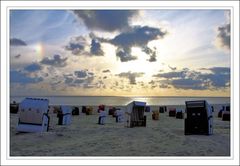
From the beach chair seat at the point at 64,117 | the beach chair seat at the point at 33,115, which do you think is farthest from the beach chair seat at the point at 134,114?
A: the beach chair seat at the point at 33,115

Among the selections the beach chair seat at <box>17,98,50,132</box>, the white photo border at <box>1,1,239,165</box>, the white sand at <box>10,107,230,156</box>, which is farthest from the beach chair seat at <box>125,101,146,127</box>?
the white photo border at <box>1,1,239,165</box>

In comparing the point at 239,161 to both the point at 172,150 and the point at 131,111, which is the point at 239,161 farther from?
the point at 131,111

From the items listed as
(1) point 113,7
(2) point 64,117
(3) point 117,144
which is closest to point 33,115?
(3) point 117,144

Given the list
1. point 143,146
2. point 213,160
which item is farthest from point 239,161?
point 143,146

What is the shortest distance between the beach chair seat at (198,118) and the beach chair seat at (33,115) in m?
5.89

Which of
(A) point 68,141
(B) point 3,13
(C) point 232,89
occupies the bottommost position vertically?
(A) point 68,141

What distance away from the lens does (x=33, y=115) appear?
15.8 metres

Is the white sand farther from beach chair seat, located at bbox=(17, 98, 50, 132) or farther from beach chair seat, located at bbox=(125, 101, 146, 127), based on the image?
beach chair seat, located at bbox=(125, 101, 146, 127)

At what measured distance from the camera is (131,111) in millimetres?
19828

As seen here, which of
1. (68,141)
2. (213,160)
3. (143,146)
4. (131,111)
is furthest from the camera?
(131,111)

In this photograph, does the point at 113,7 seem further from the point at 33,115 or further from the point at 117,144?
the point at 33,115

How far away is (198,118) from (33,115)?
672 centimetres

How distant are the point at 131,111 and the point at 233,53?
35.7 feet

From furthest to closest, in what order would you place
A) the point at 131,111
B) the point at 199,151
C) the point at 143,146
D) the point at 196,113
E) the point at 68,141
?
the point at 131,111 < the point at 196,113 < the point at 68,141 < the point at 143,146 < the point at 199,151
